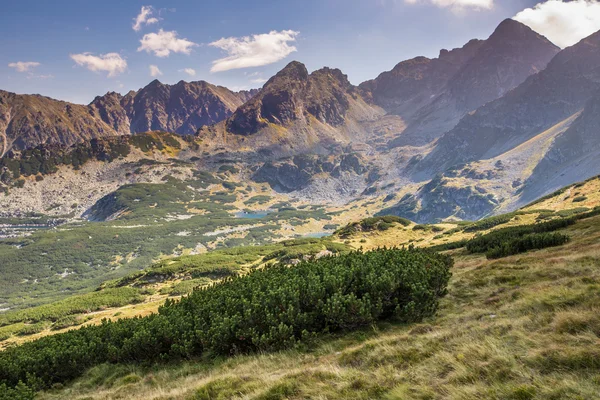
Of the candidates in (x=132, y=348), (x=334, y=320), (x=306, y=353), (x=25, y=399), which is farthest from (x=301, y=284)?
(x=25, y=399)

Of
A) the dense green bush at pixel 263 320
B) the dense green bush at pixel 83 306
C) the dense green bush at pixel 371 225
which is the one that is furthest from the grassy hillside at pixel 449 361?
the dense green bush at pixel 371 225

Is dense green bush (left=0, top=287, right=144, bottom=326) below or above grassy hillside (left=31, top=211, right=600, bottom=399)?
below

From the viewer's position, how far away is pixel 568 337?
994 cm

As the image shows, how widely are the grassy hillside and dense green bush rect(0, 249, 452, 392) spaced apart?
3.15ft

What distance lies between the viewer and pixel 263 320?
1773 cm

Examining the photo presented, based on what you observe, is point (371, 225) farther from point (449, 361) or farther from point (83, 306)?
point (449, 361)

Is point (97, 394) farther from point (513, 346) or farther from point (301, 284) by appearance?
point (513, 346)

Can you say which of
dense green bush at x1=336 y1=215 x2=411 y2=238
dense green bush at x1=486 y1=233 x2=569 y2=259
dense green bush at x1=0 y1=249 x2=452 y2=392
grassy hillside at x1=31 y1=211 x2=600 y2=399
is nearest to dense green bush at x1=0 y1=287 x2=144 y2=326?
dense green bush at x1=0 y1=249 x2=452 y2=392

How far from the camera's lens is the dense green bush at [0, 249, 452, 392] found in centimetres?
1695

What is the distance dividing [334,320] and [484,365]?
849cm

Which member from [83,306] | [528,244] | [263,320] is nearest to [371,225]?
[528,244]

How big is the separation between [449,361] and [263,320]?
1025 centimetres

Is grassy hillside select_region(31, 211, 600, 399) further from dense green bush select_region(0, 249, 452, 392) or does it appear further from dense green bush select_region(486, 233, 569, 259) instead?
dense green bush select_region(486, 233, 569, 259)

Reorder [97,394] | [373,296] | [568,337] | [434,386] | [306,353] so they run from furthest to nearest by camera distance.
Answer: [373,296]
[97,394]
[306,353]
[568,337]
[434,386]
